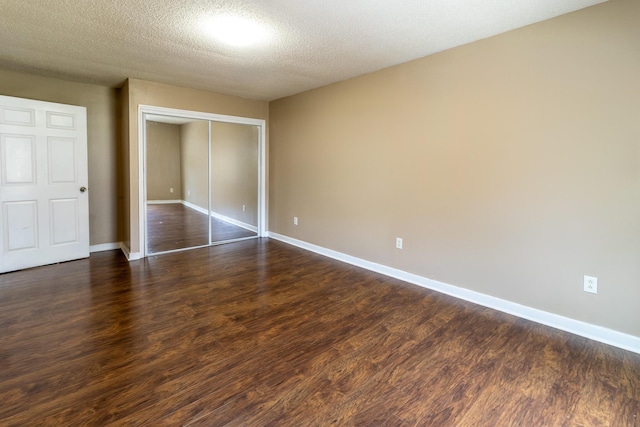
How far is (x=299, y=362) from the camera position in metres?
2.09

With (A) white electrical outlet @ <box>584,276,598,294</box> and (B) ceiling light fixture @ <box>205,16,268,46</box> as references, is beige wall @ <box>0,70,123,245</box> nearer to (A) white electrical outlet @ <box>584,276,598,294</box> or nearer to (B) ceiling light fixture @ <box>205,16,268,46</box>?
(B) ceiling light fixture @ <box>205,16,268,46</box>

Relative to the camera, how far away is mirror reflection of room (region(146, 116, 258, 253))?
4645 mm

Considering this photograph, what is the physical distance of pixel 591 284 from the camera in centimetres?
242

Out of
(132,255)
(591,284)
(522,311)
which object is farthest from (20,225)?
(591,284)

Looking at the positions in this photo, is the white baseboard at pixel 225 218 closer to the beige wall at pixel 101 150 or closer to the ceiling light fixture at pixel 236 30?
the beige wall at pixel 101 150

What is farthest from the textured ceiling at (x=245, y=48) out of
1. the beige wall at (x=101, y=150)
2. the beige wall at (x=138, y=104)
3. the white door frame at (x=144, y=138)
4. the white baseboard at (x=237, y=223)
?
the white baseboard at (x=237, y=223)

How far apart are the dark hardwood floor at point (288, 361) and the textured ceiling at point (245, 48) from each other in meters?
2.41

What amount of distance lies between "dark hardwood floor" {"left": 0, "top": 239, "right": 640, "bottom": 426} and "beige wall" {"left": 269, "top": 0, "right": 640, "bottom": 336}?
1.42 ft

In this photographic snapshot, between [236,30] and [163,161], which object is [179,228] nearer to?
[163,161]

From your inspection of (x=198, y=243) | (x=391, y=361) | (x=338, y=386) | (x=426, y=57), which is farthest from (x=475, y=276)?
(x=198, y=243)

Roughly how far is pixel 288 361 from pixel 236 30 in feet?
8.75

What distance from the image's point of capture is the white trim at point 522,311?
2318 millimetres

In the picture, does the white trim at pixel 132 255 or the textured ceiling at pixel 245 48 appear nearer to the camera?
the textured ceiling at pixel 245 48

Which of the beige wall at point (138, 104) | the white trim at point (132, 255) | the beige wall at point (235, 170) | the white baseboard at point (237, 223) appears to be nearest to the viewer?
the beige wall at point (138, 104)
